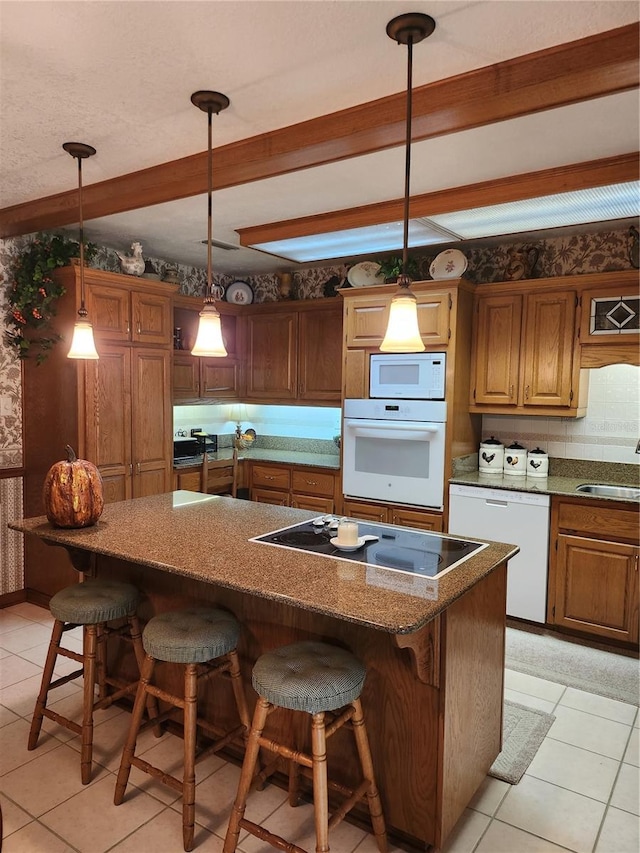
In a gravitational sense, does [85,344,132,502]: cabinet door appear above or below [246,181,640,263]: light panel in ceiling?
below

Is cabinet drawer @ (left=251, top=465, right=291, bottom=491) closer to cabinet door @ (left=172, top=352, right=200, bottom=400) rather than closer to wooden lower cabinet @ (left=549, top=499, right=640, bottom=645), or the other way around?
cabinet door @ (left=172, top=352, right=200, bottom=400)

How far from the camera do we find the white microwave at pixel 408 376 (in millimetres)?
3934

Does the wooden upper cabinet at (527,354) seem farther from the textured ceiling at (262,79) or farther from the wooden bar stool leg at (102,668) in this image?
the wooden bar stool leg at (102,668)

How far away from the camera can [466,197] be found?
303 centimetres

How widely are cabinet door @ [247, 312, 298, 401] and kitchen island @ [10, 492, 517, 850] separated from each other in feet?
9.06

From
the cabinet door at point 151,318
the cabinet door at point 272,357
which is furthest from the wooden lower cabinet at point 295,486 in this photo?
the cabinet door at point 151,318

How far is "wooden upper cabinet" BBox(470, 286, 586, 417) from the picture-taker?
3758 millimetres

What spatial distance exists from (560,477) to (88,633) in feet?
10.4

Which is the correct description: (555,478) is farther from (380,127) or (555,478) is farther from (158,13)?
(158,13)

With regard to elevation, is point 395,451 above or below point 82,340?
below

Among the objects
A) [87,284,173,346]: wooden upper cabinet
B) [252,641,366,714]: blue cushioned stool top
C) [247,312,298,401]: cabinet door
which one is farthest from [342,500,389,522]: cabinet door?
[252,641,366,714]: blue cushioned stool top

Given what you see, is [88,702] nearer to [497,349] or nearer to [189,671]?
[189,671]

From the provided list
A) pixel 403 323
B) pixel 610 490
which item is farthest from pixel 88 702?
pixel 610 490

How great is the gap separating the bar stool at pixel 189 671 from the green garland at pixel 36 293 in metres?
2.40
